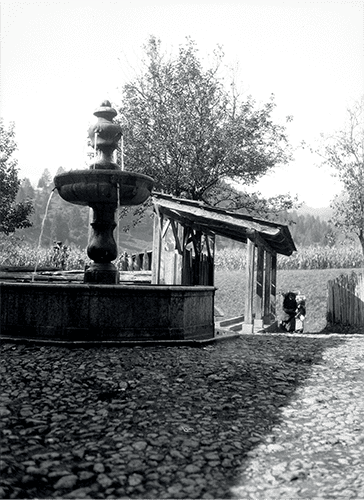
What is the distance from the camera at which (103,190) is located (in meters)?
8.73

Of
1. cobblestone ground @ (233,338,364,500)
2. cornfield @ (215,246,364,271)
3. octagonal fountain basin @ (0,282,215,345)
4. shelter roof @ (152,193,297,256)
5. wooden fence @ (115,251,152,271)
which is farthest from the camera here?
cornfield @ (215,246,364,271)

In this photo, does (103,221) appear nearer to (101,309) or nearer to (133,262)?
(101,309)

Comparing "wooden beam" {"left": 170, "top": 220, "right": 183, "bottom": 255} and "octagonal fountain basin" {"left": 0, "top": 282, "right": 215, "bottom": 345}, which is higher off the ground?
"wooden beam" {"left": 170, "top": 220, "right": 183, "bottom": 255}

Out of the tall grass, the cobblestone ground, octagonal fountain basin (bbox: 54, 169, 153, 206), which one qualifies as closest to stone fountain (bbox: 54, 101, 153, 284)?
octagonal fountain basin (bbox: 54, 169, 153, 206)

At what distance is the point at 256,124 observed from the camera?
93.6 ft

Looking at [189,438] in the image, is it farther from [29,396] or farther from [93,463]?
[29,396]

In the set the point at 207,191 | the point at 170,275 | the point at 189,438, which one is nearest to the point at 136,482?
the point at 189,438

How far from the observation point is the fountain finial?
959 cm

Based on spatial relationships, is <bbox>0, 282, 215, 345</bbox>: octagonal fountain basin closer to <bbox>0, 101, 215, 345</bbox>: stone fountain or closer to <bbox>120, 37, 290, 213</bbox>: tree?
<bbox>0, 101, 215, 345</bbox>: stone fountain

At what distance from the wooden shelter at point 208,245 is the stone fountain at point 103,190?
16.0 feet

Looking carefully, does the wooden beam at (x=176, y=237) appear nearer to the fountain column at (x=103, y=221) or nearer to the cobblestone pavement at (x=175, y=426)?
the fountain column at (x=103, y=221)

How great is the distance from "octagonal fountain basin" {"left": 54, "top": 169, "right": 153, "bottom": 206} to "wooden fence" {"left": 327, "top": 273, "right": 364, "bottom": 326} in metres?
12.3

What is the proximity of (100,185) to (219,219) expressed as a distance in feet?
18.4

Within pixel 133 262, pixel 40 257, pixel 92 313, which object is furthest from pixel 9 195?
pixel 92 313
